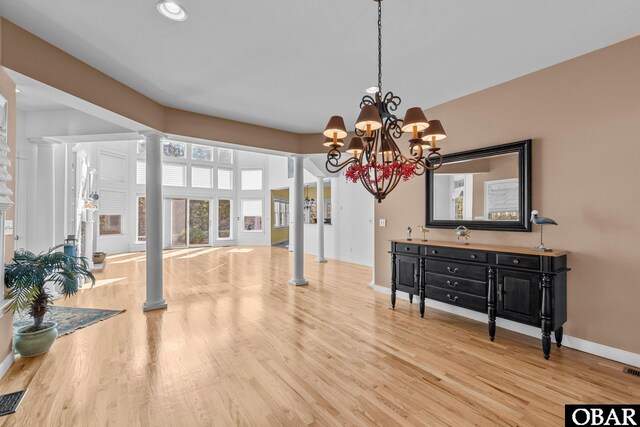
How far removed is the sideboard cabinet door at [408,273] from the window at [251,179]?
8660 millimetres

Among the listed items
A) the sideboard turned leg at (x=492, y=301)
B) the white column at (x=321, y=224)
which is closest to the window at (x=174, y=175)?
the white column at (x=321, y=224)

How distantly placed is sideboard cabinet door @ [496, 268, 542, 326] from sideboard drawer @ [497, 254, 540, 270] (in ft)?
0.24

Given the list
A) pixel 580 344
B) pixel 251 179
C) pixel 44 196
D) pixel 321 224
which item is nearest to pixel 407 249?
pixel 580 344

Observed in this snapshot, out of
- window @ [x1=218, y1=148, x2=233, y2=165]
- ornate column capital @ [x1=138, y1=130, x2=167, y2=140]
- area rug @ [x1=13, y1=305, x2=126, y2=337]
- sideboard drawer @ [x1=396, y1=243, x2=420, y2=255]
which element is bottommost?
Result: area rug @ [x1=13, y1=305, x2=126, y2=337]

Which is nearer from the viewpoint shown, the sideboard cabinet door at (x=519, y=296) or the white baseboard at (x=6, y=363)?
the white baseboard at (x=6, y=363)

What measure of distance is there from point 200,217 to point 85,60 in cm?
866

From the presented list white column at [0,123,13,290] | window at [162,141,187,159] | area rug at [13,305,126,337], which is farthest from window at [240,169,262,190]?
white column at [0,123,13,290]

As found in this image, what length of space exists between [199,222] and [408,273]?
30.2 ft

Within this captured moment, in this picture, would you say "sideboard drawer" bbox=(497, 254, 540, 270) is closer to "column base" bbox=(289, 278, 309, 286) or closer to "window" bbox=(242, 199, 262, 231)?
"column base" bbox=(289, 278, 309, 286)

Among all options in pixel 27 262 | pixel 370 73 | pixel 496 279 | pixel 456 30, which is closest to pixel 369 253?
pixel 496 279

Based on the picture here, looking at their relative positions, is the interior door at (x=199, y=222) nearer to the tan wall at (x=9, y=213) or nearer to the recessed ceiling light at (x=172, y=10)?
the tan wall at (x=9, y=213)

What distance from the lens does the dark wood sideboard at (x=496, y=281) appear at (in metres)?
2.65

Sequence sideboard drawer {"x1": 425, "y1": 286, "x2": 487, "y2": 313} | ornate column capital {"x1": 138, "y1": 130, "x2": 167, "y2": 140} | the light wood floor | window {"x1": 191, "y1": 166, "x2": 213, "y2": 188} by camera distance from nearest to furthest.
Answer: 1. the light wood floor
2. sideboard drawer {"x1": 425, "y1": 286, "x2": 487, "y2": 313}
3. ornate column capital {"x1": 138, "y1": 130, "x2": 167, "y2": 140}
4. window {"x1": 191, "y1": 166, "x2": 213, "y2": 188}

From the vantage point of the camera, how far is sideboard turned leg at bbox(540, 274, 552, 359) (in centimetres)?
262
